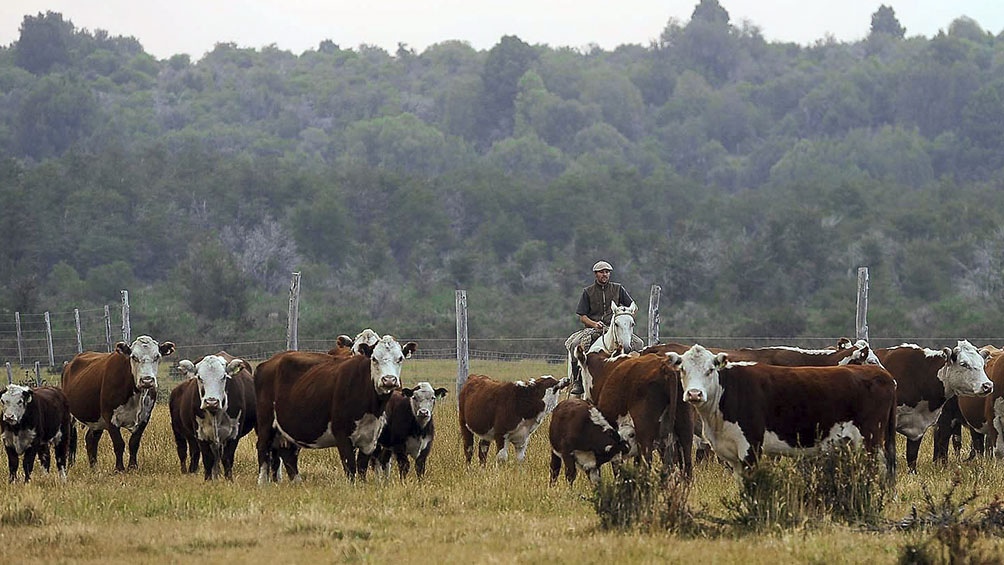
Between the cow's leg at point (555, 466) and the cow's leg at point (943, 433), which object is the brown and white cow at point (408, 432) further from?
the cow's leg at point (943, 433)

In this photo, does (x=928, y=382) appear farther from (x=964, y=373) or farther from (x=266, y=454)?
(x=266, y=454)

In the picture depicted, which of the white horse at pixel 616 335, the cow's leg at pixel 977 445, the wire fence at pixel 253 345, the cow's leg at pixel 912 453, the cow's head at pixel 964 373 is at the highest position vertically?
the white horse at pixel 616 335

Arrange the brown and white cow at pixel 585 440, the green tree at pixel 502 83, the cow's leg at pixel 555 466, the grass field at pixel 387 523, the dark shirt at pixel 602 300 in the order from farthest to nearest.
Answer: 1. the green tree at pixel 502 83
2. the dark shirt at pixel 602 300
3. the cow's leg at pixel 555 466
4. the brown and white cow at pixel 585 440
5. the grass field at pixel 387 523

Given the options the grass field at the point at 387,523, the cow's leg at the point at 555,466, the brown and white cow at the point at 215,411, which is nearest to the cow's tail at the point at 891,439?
the grass field at the point at 387,523

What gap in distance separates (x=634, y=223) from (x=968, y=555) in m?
60.9

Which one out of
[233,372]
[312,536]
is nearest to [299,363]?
[233,372]

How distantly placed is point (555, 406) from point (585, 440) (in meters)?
1.65

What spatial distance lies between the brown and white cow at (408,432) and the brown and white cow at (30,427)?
10.5 ft

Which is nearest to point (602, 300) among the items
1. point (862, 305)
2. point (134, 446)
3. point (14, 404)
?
point (862, 305)

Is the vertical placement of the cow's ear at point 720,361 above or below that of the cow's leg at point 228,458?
above

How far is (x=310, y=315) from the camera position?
49062 mm

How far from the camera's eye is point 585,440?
13.0m

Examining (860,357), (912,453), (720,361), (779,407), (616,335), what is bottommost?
(912,453)

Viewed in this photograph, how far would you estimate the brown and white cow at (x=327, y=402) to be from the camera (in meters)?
13.8
